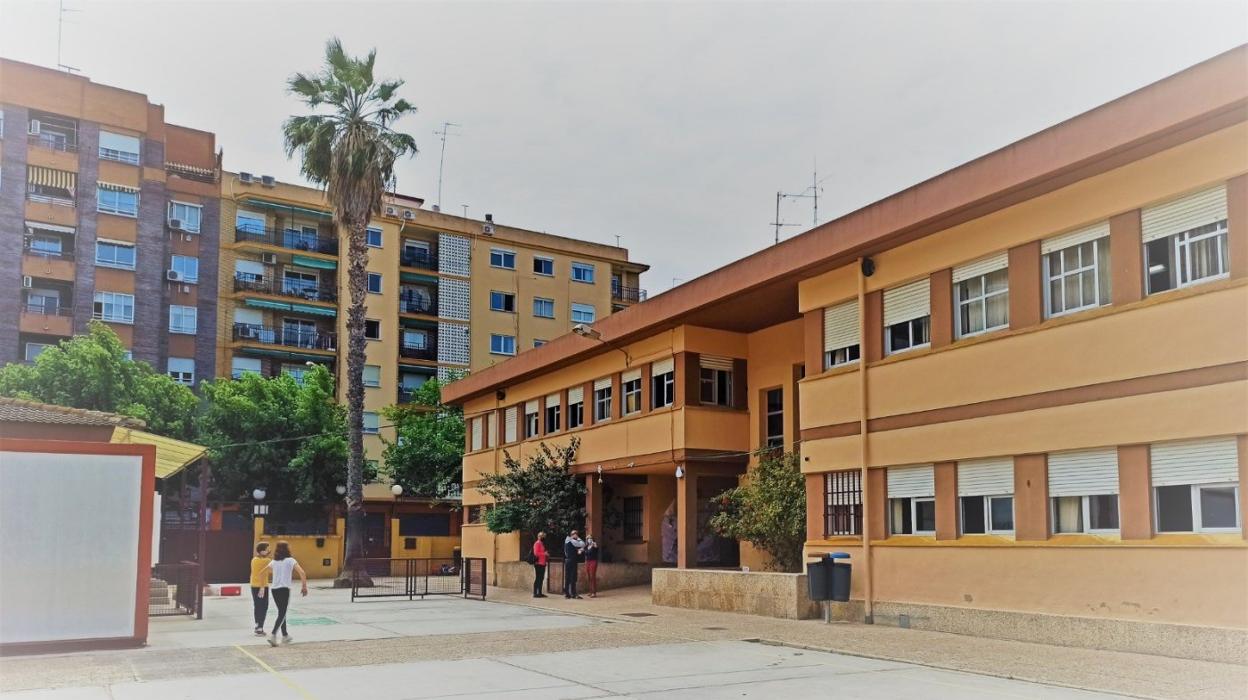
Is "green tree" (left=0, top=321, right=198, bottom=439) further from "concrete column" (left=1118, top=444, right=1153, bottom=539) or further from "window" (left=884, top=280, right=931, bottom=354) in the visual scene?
"concrete column" (left=1118, top=444, right=1153, bottom=539)

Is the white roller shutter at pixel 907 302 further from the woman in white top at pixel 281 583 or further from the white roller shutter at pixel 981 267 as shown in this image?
the woman in white top at pixel 281 583

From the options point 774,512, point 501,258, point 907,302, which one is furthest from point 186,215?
point 907,302

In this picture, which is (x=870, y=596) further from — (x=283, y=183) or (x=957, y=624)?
(x=283, y=183)

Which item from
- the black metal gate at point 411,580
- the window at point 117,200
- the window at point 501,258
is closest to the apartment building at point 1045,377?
the black metal gate at point 411,580

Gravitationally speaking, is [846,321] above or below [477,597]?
above

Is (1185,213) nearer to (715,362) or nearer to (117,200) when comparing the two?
(715,362)

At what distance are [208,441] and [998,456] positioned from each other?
38.8 meters

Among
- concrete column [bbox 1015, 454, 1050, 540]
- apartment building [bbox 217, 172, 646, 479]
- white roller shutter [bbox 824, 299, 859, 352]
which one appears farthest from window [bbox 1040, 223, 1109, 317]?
apartment building [bbox 217, 172, 646, 479]

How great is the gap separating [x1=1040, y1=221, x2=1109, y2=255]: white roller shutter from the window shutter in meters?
0.79

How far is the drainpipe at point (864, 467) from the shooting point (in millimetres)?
19641

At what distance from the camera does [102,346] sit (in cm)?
4481

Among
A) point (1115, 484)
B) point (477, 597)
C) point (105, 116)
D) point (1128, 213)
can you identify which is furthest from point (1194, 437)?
point (105, 116)

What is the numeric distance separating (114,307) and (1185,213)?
168 feet

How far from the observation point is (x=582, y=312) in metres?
70.2
